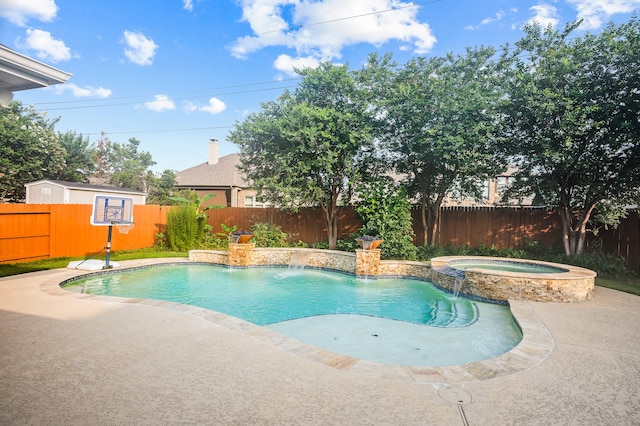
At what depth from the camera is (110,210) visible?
32.3 feet

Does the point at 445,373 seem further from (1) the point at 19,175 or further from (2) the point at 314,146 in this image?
(1) the point at 19,175

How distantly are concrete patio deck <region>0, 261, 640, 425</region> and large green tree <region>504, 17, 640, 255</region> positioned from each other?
23.3ft

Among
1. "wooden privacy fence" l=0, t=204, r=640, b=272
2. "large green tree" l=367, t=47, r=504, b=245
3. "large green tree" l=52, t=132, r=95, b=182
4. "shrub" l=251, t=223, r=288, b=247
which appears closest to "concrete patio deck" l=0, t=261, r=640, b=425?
"large green tree" l=367, t=47, r=504, b=245

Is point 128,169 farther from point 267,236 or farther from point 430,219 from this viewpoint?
point 430,219

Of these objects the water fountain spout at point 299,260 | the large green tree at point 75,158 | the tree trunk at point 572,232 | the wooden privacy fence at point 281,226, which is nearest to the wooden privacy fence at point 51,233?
the wooden privacy fence at point 281,226

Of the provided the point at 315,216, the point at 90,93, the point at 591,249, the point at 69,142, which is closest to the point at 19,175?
the point at 69,142

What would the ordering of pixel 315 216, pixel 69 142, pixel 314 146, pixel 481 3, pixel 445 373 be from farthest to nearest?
pixel 69 142
pixel 315 216
pixel 314 146
pixel 481 3
pixel 445 373

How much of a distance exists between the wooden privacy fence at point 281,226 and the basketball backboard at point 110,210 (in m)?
2.70

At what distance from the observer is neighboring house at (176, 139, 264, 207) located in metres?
22.8

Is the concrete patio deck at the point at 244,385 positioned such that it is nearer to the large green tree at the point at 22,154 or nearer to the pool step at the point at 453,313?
the pool step at the point at 453,313

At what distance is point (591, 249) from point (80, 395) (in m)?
13.9

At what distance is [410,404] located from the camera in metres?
2.73

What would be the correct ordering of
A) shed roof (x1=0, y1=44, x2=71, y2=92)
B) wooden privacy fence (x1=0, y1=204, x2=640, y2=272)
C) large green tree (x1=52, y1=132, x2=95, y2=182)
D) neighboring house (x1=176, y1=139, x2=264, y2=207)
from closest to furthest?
shed roof (x1=0, y1=44, x2=71, y2=92) < wooden privacy fence (x1=0, y1=204, x2=640, y2=272) < neighboring house (x1=176, y1=139, x2=264, y2=207) < large green tree (x1=52, y1=132, x2=95, y2=182)

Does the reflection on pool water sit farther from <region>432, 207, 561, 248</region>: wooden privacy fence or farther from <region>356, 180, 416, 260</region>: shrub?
<region>432, 207, 561, 248</region>: wooden privacy fence
